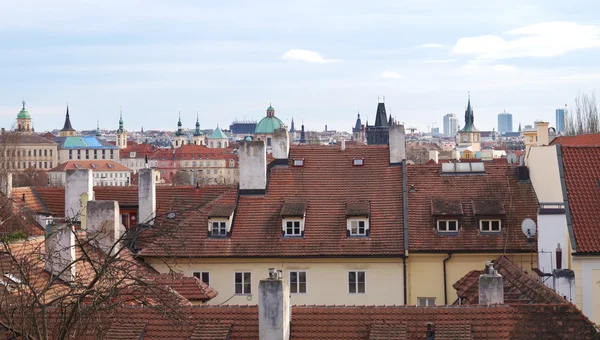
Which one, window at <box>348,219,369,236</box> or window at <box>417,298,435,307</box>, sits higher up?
window at <box>348,219,369,236</box>

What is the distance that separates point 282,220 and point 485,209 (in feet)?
21.9

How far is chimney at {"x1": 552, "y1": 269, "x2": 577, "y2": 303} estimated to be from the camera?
89.7ft

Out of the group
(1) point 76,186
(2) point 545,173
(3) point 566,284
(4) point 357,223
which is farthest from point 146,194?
(3) point 566,284

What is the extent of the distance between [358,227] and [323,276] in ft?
6.71

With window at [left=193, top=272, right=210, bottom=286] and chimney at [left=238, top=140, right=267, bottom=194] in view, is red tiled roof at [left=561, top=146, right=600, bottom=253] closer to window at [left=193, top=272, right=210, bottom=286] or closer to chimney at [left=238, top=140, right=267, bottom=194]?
chimney at [left=238, top=140, right=267, bottom=194]

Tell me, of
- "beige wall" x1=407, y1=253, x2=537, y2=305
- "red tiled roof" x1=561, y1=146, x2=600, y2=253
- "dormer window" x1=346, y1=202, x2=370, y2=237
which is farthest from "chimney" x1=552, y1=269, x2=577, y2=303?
"dormer window" x1=346, y1=202, x2=370, y2=237

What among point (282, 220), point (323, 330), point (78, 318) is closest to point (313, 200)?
point (282, 220)

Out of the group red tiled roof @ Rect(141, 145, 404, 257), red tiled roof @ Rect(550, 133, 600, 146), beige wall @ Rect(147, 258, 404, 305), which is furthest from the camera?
red tiled roof @ Rect(550, 133, 600, 146)

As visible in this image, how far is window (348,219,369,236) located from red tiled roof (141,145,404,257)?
0.23m

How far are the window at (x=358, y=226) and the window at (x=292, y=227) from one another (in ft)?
5.48

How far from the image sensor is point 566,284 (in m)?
27.4

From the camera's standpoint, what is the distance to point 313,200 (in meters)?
36.1

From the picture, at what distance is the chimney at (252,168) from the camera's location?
1437 inches

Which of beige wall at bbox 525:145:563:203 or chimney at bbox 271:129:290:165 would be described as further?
chimney at bbox 271:129:290:165
